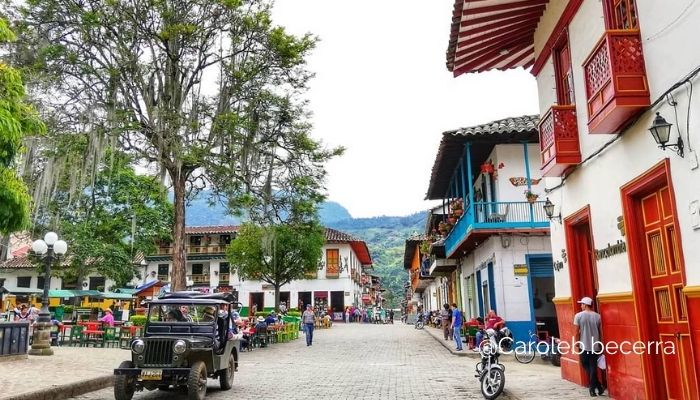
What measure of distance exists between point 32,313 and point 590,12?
21.7 metres

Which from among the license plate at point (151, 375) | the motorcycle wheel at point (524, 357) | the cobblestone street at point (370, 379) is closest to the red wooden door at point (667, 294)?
the cobblestone street at point (370, 379)

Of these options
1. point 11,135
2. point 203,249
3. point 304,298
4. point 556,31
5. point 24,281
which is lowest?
point 304,298

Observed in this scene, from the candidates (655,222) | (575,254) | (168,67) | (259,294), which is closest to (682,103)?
(655,222)

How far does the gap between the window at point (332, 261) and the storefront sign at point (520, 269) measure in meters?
36.3

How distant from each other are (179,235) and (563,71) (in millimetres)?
12346

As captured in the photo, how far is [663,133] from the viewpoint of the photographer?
584 centimetres

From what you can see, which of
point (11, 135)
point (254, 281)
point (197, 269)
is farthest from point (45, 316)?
point (197, 269)

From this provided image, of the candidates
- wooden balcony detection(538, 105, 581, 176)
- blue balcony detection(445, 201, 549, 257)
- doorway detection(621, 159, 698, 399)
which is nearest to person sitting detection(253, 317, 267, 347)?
blue balcony detection(445, 201, 549, 257)

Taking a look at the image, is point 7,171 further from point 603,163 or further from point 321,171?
point 321,171

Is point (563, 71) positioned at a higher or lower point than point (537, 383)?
higher

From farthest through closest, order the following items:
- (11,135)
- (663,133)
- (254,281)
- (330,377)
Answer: (254,281) < (330,377) < (663,133) < (11,135)

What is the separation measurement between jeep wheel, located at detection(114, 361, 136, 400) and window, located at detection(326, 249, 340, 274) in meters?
44.2

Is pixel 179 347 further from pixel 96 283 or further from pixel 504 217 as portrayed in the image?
pixel 96 283

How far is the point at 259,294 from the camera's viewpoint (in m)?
51.8
